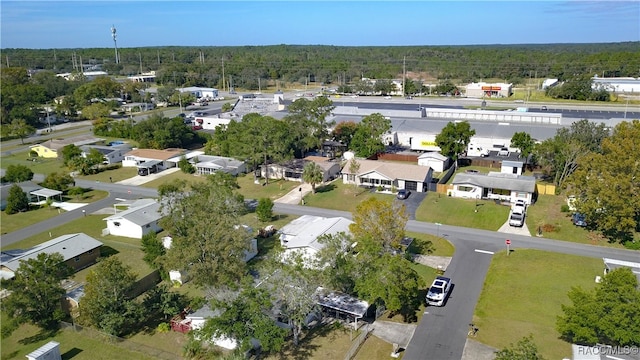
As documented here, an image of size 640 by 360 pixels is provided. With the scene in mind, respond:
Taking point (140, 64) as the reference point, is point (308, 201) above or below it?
below

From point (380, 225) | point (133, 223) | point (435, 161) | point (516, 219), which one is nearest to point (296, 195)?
point (133, 223)

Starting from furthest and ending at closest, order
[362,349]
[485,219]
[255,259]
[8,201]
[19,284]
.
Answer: [8,201], [485,219], [255,259], [19,284], [362,349]

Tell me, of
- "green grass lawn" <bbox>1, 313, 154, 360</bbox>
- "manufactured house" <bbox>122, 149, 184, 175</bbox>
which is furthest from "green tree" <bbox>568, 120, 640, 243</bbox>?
"manufactured house" <bbox>122, 149, 184, 175</bbox>

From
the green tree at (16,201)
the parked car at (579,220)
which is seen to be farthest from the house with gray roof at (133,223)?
the parked car at (579,220)

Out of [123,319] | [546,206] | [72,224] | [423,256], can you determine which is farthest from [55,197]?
[546,206]

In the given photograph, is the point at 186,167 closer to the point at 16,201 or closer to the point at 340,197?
the point at 16,201

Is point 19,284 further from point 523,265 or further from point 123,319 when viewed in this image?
point 523,265

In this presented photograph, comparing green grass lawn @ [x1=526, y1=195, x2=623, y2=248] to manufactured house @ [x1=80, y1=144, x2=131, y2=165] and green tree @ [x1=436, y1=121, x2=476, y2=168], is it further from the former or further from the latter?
manufactured house @ [x1=80, y1=144, x2=131, y2=165]

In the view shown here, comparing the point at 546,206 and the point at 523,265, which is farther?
the point at 546,206
